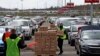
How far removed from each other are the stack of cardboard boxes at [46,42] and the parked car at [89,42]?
5.13 feet

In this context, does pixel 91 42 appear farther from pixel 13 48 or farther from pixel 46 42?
pixel 13 48

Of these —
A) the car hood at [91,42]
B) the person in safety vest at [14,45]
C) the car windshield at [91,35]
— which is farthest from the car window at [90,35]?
the person in safety vest at [14,45]

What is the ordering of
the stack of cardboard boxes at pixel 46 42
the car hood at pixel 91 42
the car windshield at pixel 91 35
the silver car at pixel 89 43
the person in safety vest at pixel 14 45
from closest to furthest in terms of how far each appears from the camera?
the person in safety vest at pixel 14 45 → the stack of cardboard boxes at pixel 46 42 → the silver car at pixel 89 43 → the car hood at pixel 91 42 → the car windshield at pixel 91 35

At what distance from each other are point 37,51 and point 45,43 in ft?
1.82

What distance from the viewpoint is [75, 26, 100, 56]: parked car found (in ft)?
73.0

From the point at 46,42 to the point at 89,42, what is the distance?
2.32m

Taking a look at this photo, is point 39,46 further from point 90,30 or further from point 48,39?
point 90,30

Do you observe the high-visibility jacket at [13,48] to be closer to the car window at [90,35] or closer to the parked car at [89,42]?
the parked car at [89,42]

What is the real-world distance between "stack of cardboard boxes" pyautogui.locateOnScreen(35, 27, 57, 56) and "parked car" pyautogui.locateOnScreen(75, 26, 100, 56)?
5.13 feet

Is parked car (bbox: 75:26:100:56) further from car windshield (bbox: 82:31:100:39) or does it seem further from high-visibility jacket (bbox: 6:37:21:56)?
high-visibility jacket (bbox: 6:37:21:56)

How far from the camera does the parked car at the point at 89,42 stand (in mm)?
22250

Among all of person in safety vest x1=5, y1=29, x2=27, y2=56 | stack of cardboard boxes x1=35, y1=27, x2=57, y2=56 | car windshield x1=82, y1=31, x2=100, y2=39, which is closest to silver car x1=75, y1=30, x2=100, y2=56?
car windshield x1=82, y1=31, x2=100, y2=39

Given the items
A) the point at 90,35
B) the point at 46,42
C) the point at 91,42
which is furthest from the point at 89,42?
the point at 46,42

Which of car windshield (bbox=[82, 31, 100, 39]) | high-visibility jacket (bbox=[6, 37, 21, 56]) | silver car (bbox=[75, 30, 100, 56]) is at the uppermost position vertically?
high-visibility jacket (bbox=[6, 37, 21, 56])
